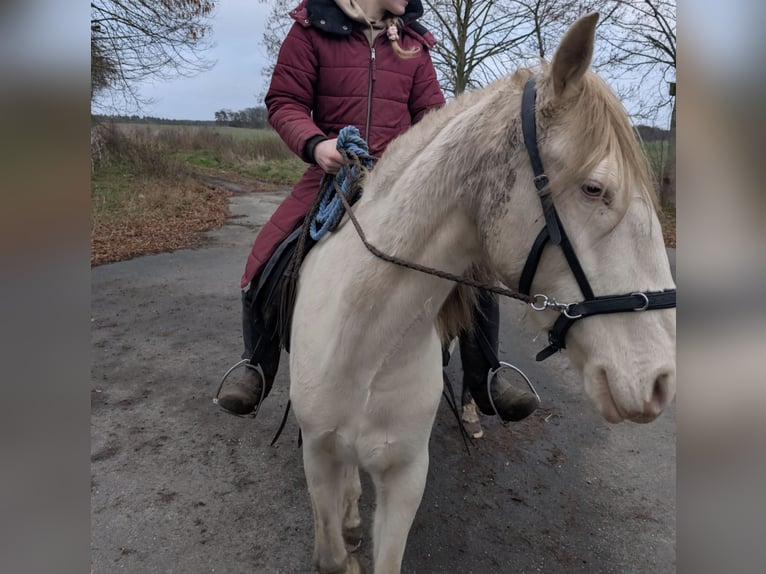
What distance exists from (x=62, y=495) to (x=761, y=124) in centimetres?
96

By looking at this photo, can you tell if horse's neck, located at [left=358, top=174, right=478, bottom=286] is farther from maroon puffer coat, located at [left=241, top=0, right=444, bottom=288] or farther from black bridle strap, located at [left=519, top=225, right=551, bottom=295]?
maroon puffer coat, located at [left=241, top=0, right=444, bottom=288]

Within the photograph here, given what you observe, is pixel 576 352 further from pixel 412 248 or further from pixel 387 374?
pixel 387 374

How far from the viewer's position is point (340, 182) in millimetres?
1860

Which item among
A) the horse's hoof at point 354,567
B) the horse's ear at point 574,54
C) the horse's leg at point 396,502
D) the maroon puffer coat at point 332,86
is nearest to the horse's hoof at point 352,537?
the horse's hoof at point 354,567

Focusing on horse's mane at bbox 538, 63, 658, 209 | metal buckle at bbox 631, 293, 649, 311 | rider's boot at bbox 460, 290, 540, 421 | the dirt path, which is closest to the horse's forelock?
horse's mane at bbox 538, 63, 658, 209

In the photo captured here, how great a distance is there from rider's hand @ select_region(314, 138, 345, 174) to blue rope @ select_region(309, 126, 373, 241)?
0.02 metres

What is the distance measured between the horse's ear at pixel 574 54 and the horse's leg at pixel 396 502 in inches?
51.7

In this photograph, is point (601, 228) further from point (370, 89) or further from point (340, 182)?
point (370, 89)

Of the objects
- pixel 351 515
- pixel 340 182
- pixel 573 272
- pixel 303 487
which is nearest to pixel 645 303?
pixel 573 272

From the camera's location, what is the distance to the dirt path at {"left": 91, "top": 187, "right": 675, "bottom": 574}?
2.59 m

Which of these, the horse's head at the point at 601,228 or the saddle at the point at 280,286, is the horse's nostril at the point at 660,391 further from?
the saddle at the point at 280,286

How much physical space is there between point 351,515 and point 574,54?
7.83 ft

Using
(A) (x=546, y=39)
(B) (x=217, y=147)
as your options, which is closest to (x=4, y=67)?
(A) (x=546, y=39)

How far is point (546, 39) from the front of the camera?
1202cm
